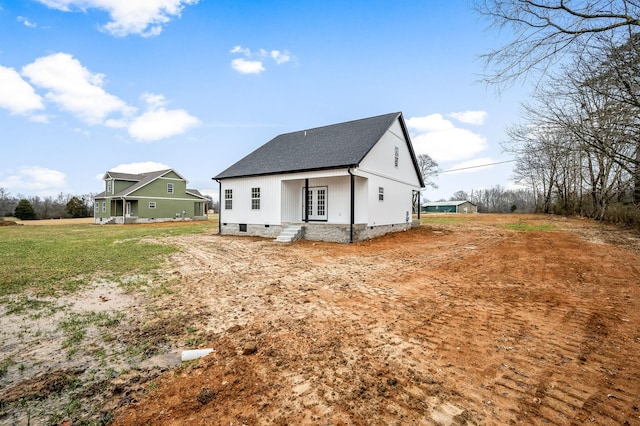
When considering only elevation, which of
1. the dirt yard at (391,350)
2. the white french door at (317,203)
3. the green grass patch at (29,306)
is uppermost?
the white french door at (317,203)

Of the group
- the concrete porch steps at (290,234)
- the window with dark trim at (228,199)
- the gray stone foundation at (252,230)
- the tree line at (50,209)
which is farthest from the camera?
the tree line at (50,209)

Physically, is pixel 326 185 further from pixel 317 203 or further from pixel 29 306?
pixel 29 306

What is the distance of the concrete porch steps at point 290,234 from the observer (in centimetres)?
1320

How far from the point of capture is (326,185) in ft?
47.9

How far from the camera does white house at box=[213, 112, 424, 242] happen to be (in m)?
13.4

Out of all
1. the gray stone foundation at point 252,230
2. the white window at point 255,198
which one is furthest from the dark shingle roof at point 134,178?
the white window at point 255,198

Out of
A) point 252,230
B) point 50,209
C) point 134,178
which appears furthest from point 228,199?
point 50,209

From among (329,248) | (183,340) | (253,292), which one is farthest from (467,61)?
(329,248)

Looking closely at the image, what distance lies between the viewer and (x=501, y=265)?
25.0 feet

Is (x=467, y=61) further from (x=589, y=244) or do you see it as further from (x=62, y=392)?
(x=589, y=244)

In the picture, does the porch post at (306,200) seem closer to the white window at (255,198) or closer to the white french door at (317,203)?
the white french door at (317,203)

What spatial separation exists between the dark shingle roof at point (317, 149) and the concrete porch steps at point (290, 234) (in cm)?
297

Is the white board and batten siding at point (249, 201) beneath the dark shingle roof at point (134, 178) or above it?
beneath

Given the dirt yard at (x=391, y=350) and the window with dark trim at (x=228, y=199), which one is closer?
the dirt yard at (x=391, y=350)
